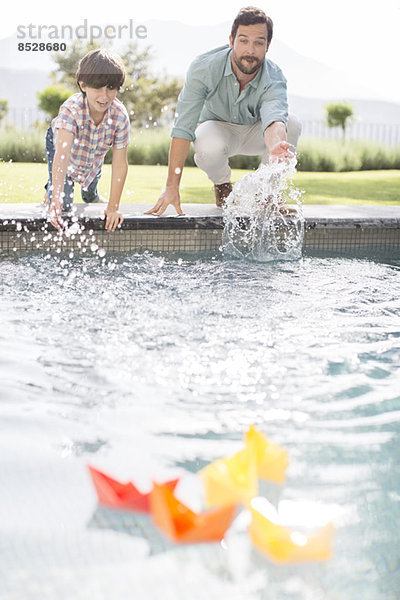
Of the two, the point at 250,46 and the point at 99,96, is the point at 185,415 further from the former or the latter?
the point at 250,46

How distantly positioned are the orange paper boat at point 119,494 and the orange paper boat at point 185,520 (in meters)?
0.05

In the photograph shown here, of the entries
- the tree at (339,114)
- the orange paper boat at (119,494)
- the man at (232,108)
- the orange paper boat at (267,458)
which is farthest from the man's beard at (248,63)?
the tree at (339,114)

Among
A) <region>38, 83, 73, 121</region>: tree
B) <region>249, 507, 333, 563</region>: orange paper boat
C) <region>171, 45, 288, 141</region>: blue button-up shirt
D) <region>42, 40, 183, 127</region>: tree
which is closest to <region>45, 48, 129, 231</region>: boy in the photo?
<region>171, 45, 288, 141</region>: blue button-up shirt

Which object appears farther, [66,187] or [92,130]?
[66,187]

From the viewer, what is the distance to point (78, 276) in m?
3.65

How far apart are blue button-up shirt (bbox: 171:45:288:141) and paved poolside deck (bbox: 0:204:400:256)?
615 millimetres

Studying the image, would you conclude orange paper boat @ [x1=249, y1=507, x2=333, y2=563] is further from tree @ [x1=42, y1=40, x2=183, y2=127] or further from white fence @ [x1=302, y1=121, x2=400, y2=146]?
tree @ [x1=42, y1=40, x2=183, y2=127]

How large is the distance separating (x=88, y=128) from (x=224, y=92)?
39.3 inches

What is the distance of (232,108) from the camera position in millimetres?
4797

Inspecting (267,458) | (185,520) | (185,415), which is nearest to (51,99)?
(185,415)

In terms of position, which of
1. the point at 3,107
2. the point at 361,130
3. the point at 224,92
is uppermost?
the point at 3,107

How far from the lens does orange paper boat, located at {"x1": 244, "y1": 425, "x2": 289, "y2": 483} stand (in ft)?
5.35

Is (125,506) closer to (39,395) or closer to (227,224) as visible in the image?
(39,395)

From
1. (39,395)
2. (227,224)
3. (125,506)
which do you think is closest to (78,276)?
(227,224)
